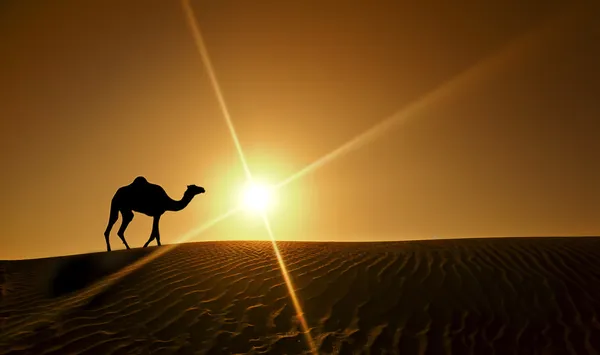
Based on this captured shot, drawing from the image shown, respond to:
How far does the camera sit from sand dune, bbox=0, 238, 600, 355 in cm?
585

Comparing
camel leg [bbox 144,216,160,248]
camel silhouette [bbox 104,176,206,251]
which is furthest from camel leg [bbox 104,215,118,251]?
camel leg [bbox 144,216,160,248]

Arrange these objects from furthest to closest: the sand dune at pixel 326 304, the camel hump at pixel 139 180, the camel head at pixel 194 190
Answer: the camel head at pixel 194 190, the camel hump at pixel 139 180, the sand dune at pixel 326 304

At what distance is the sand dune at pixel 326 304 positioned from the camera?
585 cm

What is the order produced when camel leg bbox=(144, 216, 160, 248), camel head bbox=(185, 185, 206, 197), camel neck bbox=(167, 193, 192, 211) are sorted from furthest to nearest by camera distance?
camel head bbox=(185, 185, 206, 197), camel neck bbox=(167, 193, 192, 211), camel leg bbox=(144, 216, 160, 248)

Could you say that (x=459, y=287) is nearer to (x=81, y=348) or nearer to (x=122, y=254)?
(x=81, y=348)

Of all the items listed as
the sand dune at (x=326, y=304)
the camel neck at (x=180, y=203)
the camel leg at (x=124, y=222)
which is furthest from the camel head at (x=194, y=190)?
the sand dune at (x=326, y=304)

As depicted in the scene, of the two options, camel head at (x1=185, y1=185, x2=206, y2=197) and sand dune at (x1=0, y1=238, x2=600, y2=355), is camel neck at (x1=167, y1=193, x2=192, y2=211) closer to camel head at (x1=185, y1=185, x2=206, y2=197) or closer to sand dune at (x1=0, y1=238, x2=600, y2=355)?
camel head at (x1=185, y1=185, x2=206, y2=197)

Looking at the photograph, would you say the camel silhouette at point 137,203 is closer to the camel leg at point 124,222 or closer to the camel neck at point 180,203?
the camel leg at point 124,222

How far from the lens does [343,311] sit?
703 cm

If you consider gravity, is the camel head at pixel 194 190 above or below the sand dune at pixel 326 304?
above

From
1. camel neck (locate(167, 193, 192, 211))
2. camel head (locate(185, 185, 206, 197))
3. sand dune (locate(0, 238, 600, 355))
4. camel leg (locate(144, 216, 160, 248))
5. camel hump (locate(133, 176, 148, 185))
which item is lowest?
sand dune (locate(0, 238, 600, 355))

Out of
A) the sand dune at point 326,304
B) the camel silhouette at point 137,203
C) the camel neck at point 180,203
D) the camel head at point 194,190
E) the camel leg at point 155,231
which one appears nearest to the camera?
the sand dune at point 326,304

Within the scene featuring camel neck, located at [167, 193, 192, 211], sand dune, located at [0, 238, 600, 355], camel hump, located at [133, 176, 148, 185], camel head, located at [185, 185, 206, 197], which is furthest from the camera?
camel head, located at [185, 185, 206, 197]

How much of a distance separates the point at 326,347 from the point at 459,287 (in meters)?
3.32
